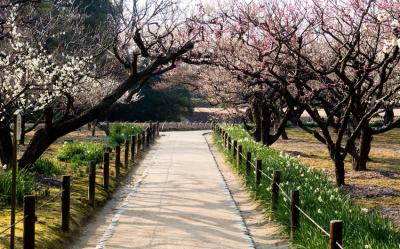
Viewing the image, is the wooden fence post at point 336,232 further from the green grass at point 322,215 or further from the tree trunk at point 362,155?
the tree trunk at point 362,155

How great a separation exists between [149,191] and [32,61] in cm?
451

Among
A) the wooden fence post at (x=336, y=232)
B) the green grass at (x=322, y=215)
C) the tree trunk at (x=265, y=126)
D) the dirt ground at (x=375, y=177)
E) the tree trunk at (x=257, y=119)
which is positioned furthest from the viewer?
the tree trunk at (x=257, y=119)

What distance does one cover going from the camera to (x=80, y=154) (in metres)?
18.1

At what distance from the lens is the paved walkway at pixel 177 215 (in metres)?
8.61

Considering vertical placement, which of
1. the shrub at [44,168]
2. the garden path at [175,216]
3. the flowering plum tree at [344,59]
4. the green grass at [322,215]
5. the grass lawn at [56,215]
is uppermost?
the flowering plum tree at [344,59]

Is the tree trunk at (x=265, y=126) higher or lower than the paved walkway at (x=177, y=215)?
higher

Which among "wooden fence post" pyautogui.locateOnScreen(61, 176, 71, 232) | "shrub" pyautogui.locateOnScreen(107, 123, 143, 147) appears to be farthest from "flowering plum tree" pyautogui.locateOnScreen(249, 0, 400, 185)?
"shrub" pyautogui.locateOnScreen(107, 123, 143, 147)

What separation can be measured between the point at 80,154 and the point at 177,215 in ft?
27.3

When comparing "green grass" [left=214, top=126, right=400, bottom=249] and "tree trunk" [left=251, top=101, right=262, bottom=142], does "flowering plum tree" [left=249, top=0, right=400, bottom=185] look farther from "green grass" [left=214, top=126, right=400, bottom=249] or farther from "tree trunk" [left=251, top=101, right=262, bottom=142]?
"tree trunk" [left=251, top=101, right=262, bottom=142]

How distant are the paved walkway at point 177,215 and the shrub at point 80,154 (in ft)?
6.02

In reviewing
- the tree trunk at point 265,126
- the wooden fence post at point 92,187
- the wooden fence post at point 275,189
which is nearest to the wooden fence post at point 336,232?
the wooden fence post at point 275,189

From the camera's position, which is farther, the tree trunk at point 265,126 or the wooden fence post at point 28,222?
the tree trunk at point 265,126

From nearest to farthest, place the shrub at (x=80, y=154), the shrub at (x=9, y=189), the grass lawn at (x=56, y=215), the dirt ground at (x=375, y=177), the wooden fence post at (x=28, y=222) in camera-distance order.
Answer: the wooden fence post at (x=28, y=222) < the grass lawn at (x=56, y=215) < the shrub at (x=9, y=189) < the dirt ground at (x=375, y=177) < the shrub at (x=80, y=154)

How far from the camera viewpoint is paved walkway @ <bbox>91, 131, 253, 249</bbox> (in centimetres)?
861
